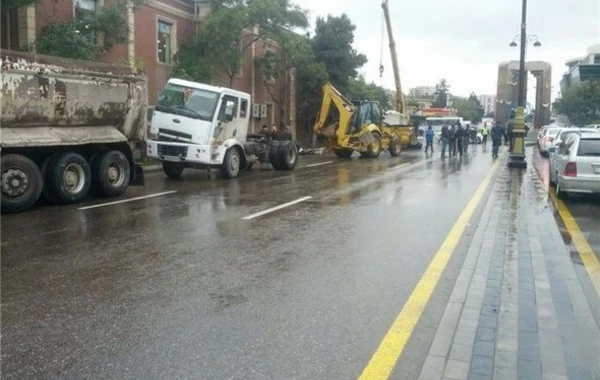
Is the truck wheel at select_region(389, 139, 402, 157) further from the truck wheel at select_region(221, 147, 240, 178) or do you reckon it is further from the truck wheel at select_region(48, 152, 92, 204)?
the truck wheel at select_region(48, 152, 92, 204)

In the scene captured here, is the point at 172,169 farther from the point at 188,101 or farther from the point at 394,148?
the point at 394,148

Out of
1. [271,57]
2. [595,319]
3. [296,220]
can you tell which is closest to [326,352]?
[595,319]

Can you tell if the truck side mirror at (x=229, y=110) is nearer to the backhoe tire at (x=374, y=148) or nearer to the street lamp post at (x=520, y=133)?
the street lamp post at (x=520, y=133)

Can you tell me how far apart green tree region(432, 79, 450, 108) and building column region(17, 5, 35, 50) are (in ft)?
365

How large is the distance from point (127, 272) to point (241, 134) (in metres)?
12.0

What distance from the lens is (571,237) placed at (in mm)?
9102

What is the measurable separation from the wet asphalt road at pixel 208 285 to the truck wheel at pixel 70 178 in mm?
490

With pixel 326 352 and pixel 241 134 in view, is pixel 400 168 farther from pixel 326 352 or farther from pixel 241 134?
pixel 326 352

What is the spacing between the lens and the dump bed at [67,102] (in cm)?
1091

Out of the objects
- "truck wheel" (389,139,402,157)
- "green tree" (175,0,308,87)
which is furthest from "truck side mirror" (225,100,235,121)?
"truck wheel" (389,139,402,157)

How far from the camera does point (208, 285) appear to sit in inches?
246

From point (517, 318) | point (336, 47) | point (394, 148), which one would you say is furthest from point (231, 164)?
point (336, 47)

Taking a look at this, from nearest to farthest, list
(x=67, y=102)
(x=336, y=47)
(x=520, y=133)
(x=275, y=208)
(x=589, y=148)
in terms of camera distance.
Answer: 1. (x=275, y=208)
2. (x=67, y=102)
3. (x=589, y=148)
4. (x=520, y=133)
5. (x=336, y=47)

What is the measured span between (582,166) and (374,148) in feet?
55.0
